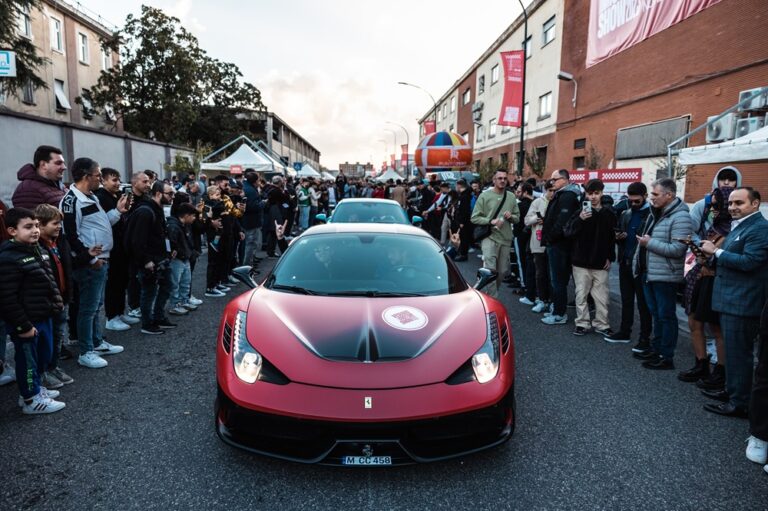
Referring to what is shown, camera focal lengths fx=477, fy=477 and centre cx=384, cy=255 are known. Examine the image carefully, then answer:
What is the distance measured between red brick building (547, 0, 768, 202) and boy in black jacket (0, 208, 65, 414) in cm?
1346

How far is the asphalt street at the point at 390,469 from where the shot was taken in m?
2.51

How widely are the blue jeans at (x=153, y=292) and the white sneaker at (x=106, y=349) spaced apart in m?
0.66

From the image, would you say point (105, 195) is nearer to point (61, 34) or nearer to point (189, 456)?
point (189, 456)

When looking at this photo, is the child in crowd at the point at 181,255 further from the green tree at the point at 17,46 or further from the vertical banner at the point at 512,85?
the vertical banner at the point at 512,85

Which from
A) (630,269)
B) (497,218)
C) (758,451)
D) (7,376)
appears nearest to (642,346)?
(630,269)

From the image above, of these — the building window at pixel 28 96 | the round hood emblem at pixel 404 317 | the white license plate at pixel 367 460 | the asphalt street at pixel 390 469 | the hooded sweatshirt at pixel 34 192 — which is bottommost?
the asphalt street at pixel 390 469

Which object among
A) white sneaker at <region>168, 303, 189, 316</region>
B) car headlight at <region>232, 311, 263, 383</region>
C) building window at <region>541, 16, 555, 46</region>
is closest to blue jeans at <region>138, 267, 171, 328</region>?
white sneaker at <region>168, 303, 189, 316</region>

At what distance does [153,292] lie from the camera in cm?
544

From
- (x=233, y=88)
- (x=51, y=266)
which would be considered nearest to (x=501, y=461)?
(x=51, y=266)

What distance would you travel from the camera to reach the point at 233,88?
151ft

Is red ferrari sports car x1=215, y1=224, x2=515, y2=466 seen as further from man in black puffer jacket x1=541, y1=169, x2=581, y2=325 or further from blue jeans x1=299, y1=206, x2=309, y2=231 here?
blue jeans x1=299, y1=206, x2=309, y2=231

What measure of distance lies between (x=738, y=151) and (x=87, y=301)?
7365 mm

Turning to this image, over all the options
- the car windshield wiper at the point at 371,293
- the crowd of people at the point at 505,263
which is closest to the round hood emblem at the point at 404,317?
the car windshield wiper at the point at 371,293

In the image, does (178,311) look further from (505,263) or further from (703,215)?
(703,215)
